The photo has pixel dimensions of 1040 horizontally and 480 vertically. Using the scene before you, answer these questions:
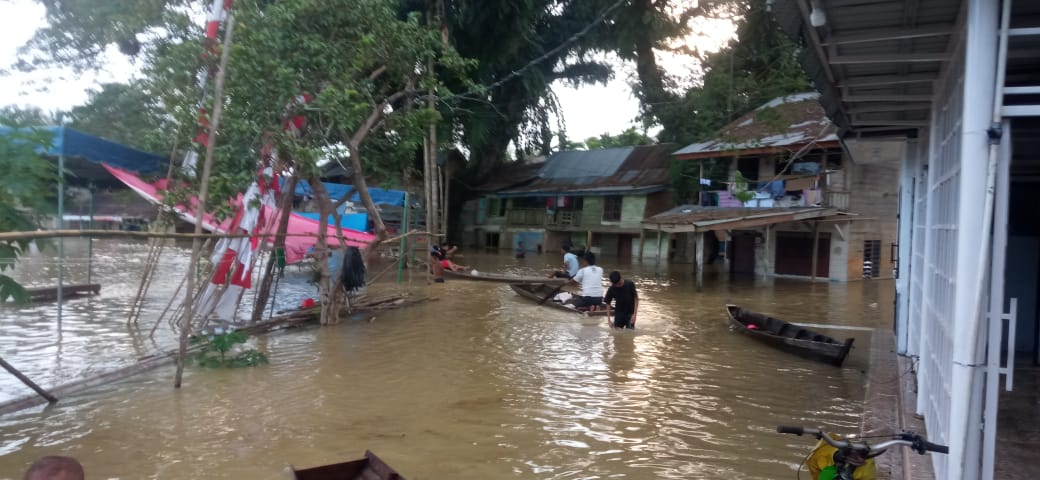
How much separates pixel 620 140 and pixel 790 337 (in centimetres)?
3837

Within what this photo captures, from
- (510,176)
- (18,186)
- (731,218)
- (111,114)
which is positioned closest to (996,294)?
(18,186)

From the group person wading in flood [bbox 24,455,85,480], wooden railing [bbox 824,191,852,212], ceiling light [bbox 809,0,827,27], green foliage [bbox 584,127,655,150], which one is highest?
green foliage [bbox 584,127,655,150]

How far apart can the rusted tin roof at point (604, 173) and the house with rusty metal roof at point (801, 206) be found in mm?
6086

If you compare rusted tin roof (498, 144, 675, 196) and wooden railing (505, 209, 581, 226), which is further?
wooden railing (505, 209, 581, 226)

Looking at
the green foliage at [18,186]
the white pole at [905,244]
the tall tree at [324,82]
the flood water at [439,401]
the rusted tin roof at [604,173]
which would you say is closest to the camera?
the green foliage at [18,186]

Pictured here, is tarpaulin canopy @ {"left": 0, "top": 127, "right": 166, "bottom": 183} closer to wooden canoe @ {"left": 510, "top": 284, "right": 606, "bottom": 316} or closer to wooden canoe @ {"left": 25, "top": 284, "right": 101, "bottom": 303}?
wooden canoe @ {"left": 25, "top": 284, "right": 101, "bottom": 303}

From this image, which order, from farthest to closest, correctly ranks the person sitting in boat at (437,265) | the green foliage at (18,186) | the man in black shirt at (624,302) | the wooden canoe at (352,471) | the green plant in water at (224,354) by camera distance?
the person sitting in boat at (437,265)
the man in black shirt at (624,302)
the green plant in water at (224,354)
the green foliage at (18,186)
the wooden canoe at (352,471)

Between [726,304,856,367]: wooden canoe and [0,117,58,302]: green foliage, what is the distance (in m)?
9.34

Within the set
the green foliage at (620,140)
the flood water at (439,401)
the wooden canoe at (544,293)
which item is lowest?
the flood water at (439,401)

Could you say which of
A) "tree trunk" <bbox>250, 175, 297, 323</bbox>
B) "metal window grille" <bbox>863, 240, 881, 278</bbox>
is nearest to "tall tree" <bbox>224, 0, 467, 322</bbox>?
"tree trunk" <bbox>250, 175, 297, 323</bbox>

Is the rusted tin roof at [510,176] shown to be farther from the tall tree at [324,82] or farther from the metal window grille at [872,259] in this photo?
the tall tree at [324,82]

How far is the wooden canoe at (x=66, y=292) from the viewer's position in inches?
547

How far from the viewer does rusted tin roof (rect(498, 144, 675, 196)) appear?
115 feet

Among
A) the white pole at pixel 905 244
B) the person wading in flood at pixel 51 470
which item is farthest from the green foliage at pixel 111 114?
the white pole at pixel 905 244
